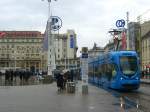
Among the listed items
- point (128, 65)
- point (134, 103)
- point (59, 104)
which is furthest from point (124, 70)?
point (59, 104)

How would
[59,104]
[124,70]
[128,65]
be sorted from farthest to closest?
[128,65] < [124,70] < [59,104]

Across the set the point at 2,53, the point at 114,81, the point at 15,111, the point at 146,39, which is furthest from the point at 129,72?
the point at 2,53

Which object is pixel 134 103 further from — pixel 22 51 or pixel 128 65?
pixel 22 51

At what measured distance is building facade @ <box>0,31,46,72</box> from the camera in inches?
7352

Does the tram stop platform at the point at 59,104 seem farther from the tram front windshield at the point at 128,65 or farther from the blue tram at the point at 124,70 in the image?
the tram front windshield at the point at 128,65

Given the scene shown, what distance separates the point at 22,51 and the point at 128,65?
15375cm

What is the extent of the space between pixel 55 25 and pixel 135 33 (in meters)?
65.3

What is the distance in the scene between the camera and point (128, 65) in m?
38.4

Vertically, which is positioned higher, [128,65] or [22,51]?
[22,51]

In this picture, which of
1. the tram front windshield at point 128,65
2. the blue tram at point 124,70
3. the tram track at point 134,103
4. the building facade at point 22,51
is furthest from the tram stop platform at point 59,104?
the building facade at point 22,51

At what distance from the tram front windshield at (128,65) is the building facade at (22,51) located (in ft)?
487

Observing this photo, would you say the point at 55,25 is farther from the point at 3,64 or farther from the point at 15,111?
the point at 3,64

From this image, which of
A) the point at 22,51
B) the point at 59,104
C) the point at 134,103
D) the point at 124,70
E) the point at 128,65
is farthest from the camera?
the point at 22,51

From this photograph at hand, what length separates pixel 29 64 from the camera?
191500 mm
